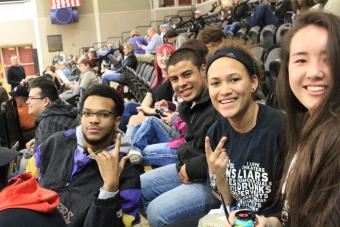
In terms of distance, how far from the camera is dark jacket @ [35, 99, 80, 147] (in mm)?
3555

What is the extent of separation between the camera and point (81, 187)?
2289 millimetres

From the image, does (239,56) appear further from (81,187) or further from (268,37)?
(268,37)

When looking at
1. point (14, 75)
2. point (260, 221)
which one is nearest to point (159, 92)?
Result: point (260, 221)

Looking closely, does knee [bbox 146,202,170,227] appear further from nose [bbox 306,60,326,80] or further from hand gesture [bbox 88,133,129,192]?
nose [bbox 306,60,326,80]

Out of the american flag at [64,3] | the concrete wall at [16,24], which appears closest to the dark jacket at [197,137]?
the american flag at [64,3]

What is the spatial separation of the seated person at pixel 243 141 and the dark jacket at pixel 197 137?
1.06 ft

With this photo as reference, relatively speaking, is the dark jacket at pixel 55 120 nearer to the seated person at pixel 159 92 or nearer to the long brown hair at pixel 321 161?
the seated person at pixel 159 92

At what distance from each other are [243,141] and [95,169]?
0.85 metres

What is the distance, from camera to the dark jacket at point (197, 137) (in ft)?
8.00

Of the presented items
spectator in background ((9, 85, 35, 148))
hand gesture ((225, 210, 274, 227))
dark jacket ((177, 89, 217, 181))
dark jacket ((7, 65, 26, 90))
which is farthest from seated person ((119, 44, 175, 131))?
dark jacket ((7, 65, 26, 90))

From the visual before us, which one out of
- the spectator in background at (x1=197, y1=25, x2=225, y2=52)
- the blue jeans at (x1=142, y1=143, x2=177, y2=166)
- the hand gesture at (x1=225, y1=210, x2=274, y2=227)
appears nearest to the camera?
the hand gesture at (x1=225, y1=210, x2=274, y2=227)

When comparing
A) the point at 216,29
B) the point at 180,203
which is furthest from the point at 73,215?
the point at 216,29

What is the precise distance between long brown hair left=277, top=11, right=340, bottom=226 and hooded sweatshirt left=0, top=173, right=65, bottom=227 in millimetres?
852

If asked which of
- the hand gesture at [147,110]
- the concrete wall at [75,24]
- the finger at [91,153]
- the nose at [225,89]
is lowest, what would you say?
the hand gesture at [147,110]
